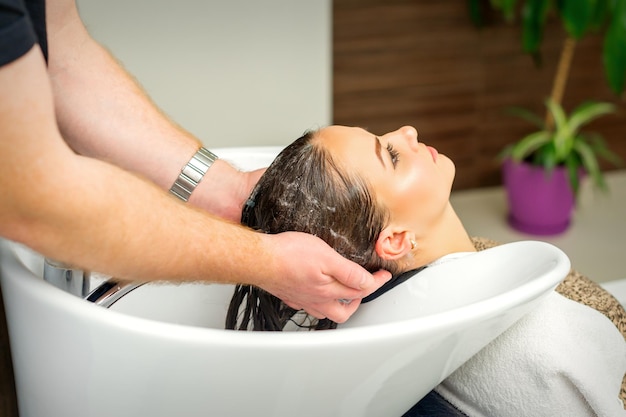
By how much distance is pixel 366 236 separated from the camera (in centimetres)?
120

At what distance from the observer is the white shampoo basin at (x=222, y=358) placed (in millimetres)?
870

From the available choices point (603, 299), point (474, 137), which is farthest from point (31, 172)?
point (474, 137)

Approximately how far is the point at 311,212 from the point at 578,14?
190 centimetres

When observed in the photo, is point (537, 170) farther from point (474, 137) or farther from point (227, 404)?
point (227, 404)

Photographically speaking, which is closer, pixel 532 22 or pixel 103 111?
pixel 103 111

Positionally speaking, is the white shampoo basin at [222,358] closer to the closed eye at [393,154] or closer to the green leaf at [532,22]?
the closed eye at [393,154]

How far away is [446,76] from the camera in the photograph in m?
3.30

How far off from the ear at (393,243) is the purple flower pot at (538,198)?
199 cm

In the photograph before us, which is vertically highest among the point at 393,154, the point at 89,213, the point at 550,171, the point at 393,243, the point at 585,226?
the point at 89,213

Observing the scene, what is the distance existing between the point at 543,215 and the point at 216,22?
1747mm

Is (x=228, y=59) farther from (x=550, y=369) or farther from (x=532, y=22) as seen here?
(x=532, y=22)

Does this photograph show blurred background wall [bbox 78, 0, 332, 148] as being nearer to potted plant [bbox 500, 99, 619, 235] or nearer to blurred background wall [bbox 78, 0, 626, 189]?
blurred background wall [bbox 78, 0, 626, 189]

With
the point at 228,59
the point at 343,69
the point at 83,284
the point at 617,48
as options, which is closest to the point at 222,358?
the point at 83,284

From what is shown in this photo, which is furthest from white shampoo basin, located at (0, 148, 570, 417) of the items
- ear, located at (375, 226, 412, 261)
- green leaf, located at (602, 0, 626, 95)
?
green leaf, located at (602, 0, 626, 95)
